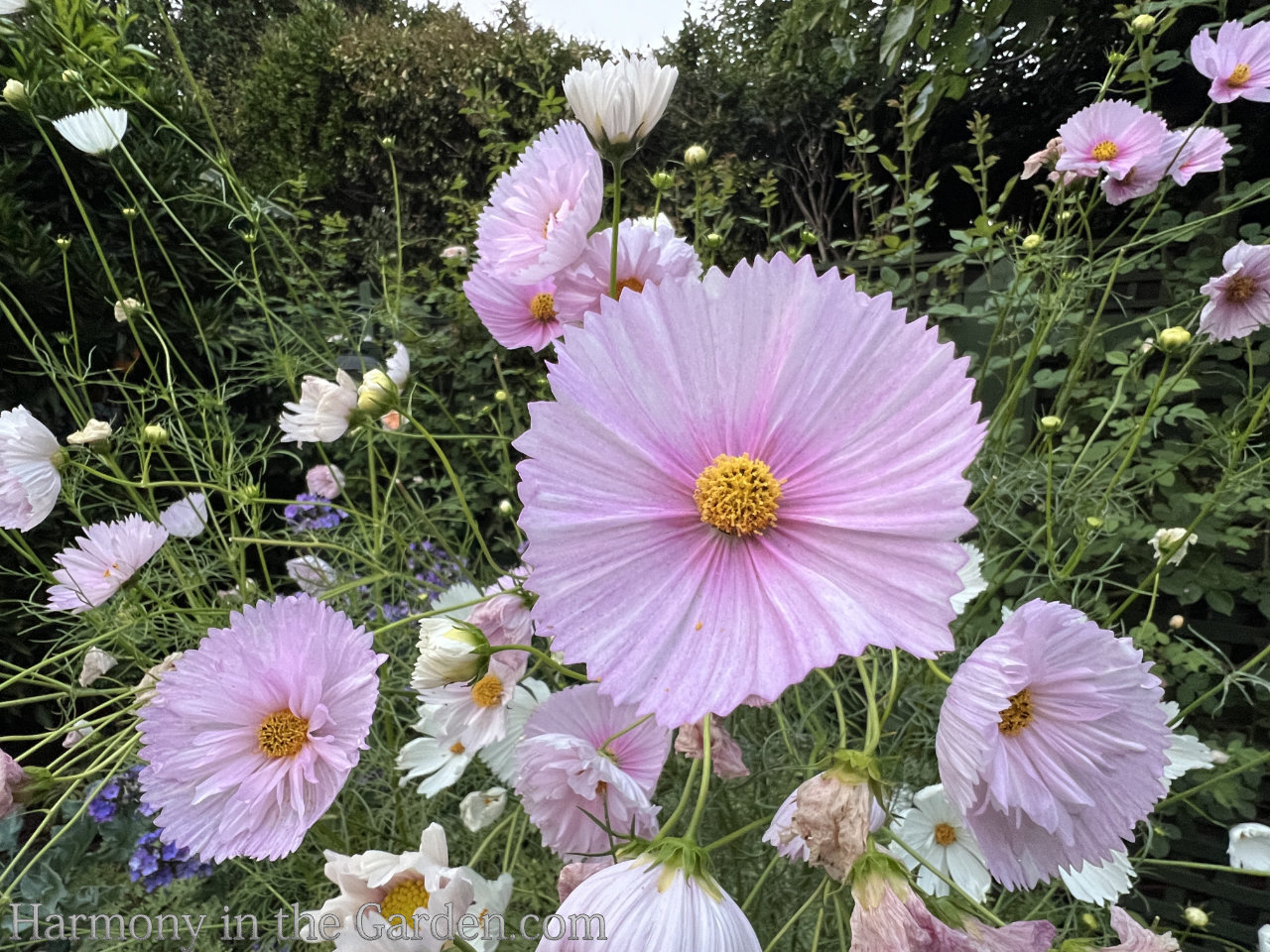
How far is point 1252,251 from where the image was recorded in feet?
1.76

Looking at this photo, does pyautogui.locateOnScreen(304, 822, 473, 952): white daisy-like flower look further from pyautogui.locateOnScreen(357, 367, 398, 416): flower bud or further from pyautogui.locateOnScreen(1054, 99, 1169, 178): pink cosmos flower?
pyautogui.locateOnScreen(1054, 99, 1169, 178): pink cosmos flower

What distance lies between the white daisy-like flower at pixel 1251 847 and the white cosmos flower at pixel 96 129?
1.19 m

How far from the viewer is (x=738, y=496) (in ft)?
0.87

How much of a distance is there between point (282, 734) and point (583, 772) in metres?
0.14

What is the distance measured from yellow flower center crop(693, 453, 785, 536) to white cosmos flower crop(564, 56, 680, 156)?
0.65ft

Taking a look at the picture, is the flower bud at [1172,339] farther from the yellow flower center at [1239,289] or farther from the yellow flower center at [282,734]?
the yellow flower center at [282,734]

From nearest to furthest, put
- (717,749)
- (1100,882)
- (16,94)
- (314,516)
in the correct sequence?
(717,749)
(1100,882)
(16,94)
(314,516)

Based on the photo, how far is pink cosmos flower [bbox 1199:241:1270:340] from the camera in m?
0.53

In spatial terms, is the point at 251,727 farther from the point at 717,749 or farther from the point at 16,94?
the point at 16,94

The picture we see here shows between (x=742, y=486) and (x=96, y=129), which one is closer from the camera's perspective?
(x=742, y=486)

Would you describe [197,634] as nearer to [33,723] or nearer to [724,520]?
[724,520]

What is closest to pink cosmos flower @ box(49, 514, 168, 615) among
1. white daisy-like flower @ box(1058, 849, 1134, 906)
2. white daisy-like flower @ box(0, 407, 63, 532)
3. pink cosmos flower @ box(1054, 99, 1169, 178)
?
white daisy-like flower @ box(0, 407, 63, 532)

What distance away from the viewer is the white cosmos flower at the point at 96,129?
70 cm

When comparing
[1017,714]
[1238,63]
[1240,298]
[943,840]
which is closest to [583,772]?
[1017,714]
